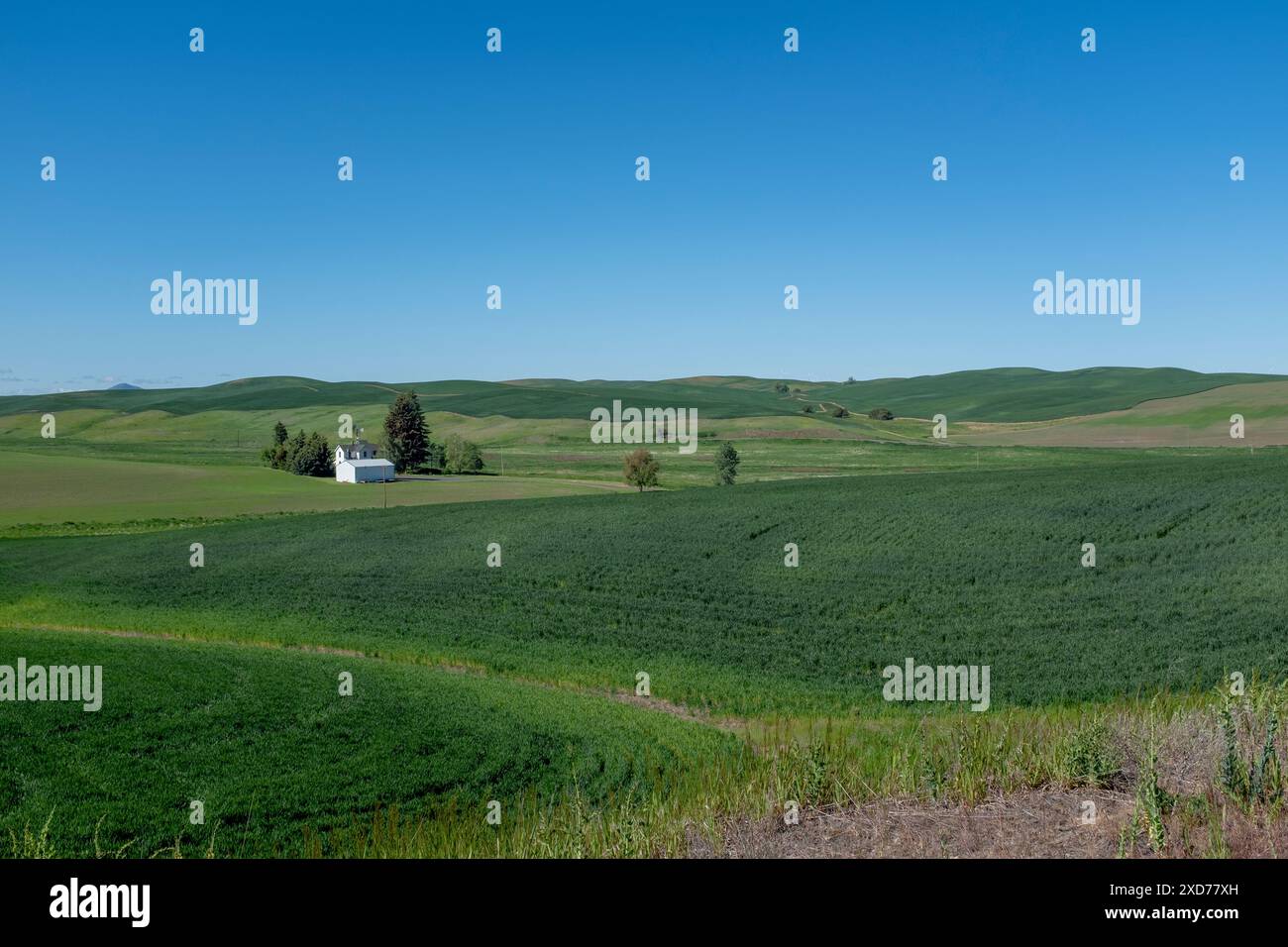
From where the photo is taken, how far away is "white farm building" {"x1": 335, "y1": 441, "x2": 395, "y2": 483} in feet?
322

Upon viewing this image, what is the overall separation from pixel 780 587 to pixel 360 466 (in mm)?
73691

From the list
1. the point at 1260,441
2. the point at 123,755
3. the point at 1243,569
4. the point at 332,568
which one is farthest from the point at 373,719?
the point at 1260,441

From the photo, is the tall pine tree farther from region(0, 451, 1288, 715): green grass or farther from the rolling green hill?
the rolling green hill

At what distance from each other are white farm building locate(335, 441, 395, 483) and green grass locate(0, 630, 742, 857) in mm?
75769

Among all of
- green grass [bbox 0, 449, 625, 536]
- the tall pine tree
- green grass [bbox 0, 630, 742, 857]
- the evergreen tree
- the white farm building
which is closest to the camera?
green grass [bbox 0, 630, 742, 857]

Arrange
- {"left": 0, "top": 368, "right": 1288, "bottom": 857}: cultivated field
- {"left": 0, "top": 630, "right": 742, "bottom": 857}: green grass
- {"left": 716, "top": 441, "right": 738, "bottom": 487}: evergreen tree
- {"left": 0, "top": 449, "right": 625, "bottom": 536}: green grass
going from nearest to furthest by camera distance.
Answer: {"left": 0, "top": 368, "right": 1288, "bottom": 857}: cultivated field
{"left": 0, "top": 630, "right": 742, "bottom": 857}: green grass
{"left": 0, "top": 449, "right": 625, "bottom": 536}: green grass
{"left": 716, "top": 441, "right": 738, "bottom": 487}: evergreen tree

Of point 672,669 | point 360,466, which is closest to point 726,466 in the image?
point 360,466

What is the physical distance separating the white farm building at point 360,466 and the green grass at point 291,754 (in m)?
75.8

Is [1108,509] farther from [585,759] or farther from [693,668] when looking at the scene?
[585,759]

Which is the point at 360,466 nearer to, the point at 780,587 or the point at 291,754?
the point at 780,587

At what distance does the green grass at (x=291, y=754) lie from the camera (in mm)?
13141

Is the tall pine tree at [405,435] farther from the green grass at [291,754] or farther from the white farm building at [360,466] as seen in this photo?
the green grass at [291,754]

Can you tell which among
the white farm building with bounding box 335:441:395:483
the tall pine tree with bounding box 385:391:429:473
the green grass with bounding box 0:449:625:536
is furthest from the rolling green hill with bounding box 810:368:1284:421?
the white farm building with bounding box 335:441:395:483

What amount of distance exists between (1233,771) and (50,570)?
2133 inches
